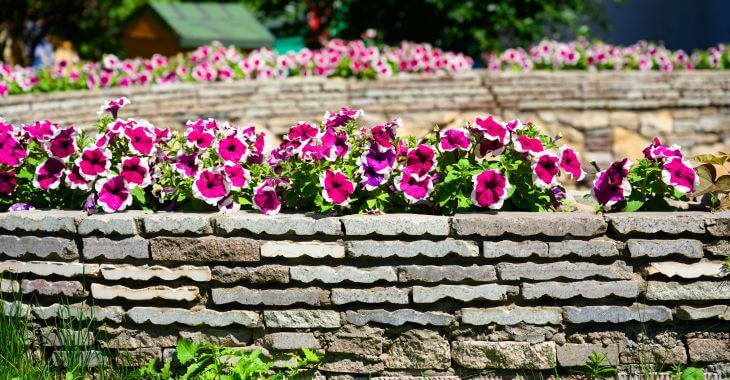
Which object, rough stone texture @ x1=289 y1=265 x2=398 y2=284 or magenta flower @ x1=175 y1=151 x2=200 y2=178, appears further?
magenta flower @ x1=175 y1=151 x2=200 y2=178

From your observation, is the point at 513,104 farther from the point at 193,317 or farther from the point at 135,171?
the point at 193,317

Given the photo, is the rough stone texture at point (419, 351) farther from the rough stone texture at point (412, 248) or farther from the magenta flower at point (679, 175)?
the magenta flower at point (679, 175)

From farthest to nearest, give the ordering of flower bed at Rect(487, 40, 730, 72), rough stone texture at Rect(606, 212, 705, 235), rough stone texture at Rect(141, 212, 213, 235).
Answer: flower bed at Rect(487, 40, 730, 72), rough stone texture at Rect(141, 212, 213, 235), rough stone texture at Rect(606, 212, 705, 235)

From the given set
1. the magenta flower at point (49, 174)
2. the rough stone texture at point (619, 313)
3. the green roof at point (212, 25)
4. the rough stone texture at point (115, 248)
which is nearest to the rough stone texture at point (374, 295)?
the rough stone texture at point (619, 313)

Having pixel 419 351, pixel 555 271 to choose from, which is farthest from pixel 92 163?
pixel 555 271

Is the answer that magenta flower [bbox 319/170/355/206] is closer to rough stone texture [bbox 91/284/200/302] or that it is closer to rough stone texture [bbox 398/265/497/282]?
rough stone texture [bbox 398/265/497/282]

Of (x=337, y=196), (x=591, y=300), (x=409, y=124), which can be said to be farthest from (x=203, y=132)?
(x=409, y=124)

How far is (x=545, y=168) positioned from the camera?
287 cm

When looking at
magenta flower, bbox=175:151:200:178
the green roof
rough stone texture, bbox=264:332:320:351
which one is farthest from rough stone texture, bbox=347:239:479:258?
the green roof

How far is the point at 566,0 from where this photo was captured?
1064cm

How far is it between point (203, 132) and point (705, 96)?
17.9 feet

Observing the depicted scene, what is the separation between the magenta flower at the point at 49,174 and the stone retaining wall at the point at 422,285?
201 millimetres

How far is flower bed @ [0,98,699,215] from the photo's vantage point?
9.59ft

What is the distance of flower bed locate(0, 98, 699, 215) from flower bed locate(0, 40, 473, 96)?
434 centimetres
